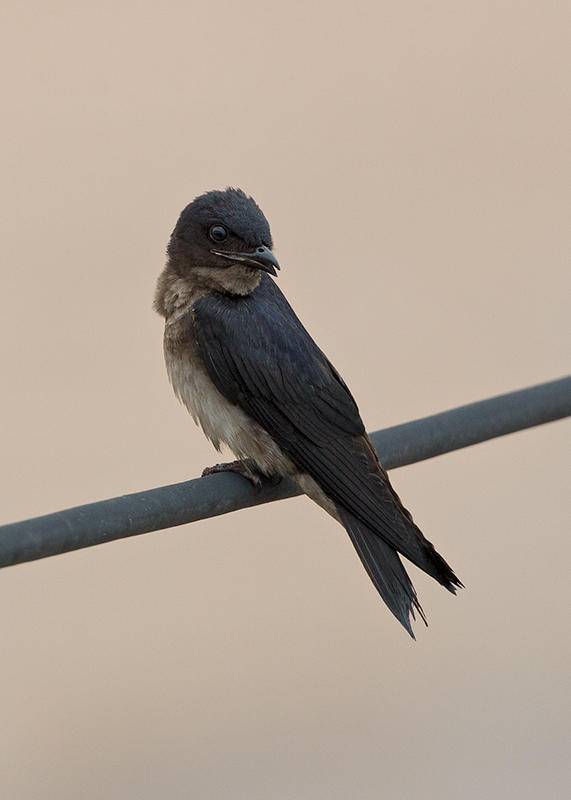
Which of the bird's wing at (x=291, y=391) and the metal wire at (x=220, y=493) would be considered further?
the bird's wing at (x=291, y=391)

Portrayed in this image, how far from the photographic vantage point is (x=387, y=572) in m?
2.83

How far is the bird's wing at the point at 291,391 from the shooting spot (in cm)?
291

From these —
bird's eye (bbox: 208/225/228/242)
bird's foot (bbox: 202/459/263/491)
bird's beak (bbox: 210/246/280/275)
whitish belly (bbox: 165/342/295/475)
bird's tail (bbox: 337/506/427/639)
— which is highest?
bird's eye (bbox: 208/225/228/242)

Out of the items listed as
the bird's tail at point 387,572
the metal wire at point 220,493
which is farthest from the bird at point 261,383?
the metal wire at point 220,493

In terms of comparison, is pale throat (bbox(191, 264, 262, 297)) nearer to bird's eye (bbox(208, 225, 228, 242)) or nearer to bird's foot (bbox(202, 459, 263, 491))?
bird's eye (bbox(208, 225, 228, 242))

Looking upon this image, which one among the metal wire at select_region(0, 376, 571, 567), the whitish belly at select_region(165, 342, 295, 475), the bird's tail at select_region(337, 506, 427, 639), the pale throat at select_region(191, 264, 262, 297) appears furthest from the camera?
the pale throat at select_region(191, 264, 262, 297)

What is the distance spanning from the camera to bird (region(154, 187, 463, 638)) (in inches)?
113

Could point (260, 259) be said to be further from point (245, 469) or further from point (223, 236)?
point (245, 469)

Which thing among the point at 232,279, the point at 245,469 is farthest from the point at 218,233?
the point at 245,469

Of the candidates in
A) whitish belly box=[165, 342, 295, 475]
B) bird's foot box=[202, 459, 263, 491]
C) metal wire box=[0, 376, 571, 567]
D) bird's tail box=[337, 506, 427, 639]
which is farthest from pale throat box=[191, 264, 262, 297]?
bird's tail box=[337, 506, 427, 639]

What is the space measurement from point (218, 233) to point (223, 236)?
0.6 inches

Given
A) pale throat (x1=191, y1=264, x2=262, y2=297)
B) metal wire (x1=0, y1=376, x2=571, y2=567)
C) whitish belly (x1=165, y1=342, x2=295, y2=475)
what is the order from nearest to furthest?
metal wire (x1=0, y1=376, x2=571, y2=567) < whitish belly (x1=165, y1=342, x2=295, y2=475) < pale throat (x1=191, y1=264, x2=262, y2=297)

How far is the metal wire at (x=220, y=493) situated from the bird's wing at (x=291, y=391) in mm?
148

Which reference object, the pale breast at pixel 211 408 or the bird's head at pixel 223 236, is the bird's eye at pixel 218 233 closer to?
the bird's head at pixel 223 236
